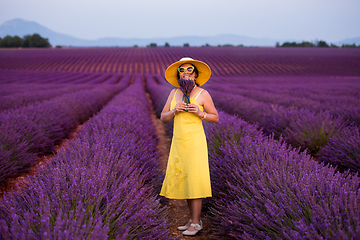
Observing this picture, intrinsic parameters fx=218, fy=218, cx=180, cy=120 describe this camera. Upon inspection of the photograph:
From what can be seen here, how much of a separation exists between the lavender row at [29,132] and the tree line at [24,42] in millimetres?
70826

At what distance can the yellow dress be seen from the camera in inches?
73.3

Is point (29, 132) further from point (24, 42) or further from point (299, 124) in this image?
point (24, 42)

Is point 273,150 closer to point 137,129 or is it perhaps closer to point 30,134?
point 137,129

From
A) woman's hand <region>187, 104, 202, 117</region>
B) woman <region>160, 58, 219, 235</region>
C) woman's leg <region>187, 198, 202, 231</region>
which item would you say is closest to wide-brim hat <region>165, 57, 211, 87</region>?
woman <region>160, 58, 219, 235</region>

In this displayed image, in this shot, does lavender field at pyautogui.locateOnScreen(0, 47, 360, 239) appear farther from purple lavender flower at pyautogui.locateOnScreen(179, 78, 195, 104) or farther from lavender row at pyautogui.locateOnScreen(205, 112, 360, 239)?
purple lavender flower at pyautogui.locateOnScreen(179, 78, 195, 104)

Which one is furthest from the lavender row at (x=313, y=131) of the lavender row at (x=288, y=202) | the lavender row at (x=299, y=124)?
the lavender row at (x=288, y=202)

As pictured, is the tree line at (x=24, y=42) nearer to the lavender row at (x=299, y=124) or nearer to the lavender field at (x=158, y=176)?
the lavender field at (x=158, y=176)

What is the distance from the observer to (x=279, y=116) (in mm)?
4652

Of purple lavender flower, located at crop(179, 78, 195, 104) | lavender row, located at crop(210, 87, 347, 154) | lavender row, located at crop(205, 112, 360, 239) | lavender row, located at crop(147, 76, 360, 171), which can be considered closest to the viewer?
lavender row, located at crop(205, 112, 360, 239)

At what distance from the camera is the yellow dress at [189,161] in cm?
186

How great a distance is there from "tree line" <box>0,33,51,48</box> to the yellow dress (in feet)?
250

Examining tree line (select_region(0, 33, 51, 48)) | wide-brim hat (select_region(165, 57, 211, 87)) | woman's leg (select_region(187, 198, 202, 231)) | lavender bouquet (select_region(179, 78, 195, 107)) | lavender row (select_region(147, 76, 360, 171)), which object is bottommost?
woman's leg (select_region(187, 198, 202, 231))

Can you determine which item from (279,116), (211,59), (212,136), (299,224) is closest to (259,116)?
(279,116)

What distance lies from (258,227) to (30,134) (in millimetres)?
3895
